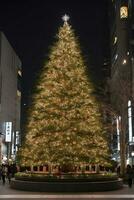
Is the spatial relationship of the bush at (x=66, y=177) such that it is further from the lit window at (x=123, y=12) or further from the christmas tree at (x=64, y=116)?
the lit window at (x=123, y=12)

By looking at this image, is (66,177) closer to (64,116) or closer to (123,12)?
(64,116)

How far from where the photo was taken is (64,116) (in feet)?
93.0

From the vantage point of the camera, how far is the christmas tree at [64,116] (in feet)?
90.3

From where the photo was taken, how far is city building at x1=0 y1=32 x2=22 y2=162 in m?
93.8

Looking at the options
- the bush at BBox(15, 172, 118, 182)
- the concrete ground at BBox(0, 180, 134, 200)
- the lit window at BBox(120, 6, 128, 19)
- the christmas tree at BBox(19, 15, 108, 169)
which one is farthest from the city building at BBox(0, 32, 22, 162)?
the concrete ground at BBox(0, 180, 134, 200)

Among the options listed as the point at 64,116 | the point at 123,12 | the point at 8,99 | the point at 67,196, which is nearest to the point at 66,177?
the point at 67,196

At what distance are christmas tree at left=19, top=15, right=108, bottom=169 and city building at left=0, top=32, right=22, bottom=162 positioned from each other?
181ft

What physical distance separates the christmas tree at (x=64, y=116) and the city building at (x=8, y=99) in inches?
2176

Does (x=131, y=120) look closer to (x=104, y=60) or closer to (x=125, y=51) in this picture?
(x=125, y=51)

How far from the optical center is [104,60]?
154 meters

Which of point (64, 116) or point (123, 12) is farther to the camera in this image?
point (123, 12)

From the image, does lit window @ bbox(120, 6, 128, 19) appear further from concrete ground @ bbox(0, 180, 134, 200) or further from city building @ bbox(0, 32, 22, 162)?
concrete ground @ bbox(0, 180, 134, 200)

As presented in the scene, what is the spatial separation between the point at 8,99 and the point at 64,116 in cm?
7900

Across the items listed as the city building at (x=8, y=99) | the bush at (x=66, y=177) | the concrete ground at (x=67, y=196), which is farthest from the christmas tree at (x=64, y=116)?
the city building at (x=8, y=99)
